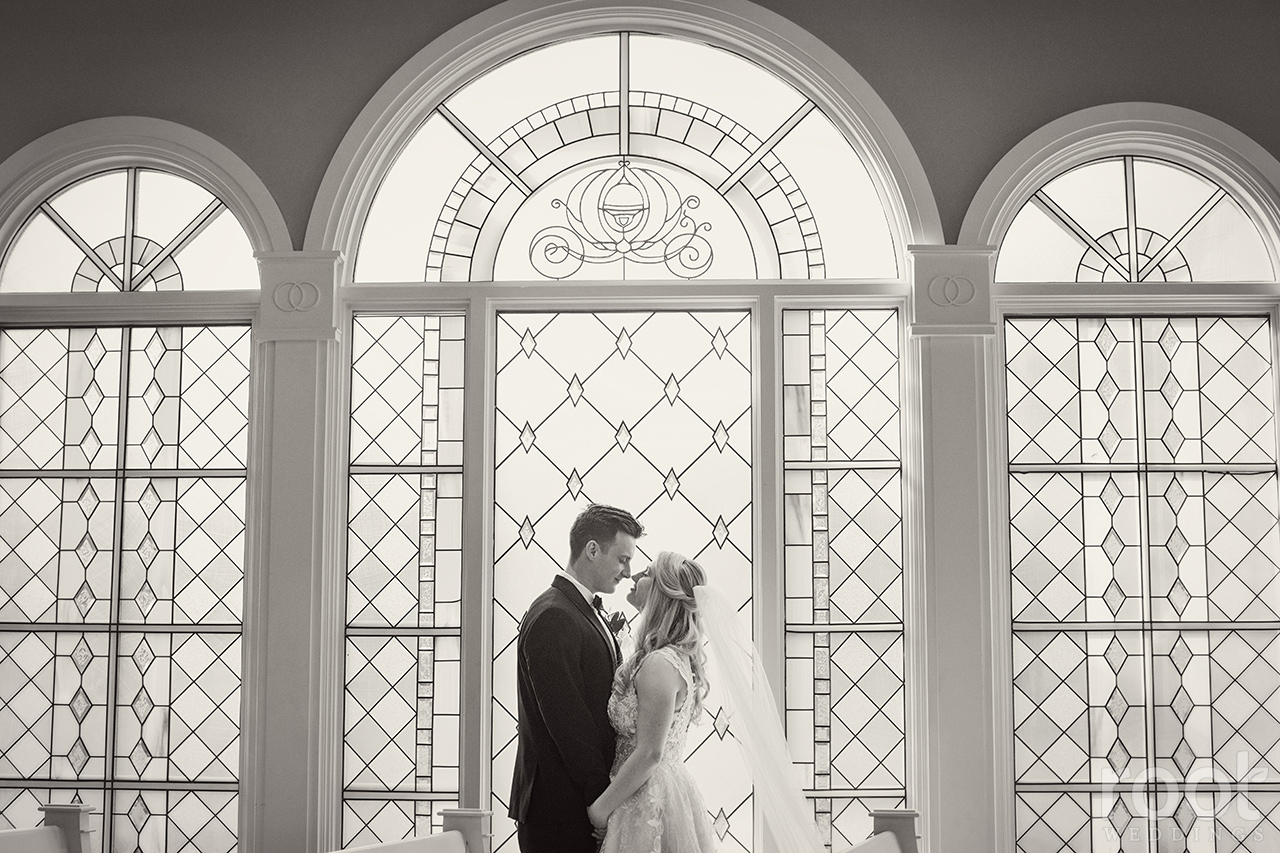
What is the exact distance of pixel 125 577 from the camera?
439cm

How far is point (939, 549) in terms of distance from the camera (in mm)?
4188

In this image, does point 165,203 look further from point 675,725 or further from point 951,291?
point 951,291

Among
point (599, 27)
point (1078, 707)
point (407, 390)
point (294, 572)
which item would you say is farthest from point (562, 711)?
point (599, 27)

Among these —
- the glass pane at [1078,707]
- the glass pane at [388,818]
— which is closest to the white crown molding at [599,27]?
the glass pane at [1078,707]

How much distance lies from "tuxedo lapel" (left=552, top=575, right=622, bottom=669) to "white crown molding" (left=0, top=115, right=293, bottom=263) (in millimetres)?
1802

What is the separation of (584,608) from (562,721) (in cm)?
34

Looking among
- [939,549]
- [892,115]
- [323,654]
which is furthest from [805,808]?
[892,115]

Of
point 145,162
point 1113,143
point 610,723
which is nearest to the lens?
point 610,723

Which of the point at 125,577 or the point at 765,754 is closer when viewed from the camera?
the point at 765,754

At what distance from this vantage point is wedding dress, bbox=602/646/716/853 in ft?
10.6

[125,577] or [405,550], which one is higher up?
[405,550]

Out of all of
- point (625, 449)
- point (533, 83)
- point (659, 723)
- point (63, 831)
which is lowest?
point (63, 831)

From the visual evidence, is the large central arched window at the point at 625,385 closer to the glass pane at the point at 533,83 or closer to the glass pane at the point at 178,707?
the glass pane at the point at 533,83

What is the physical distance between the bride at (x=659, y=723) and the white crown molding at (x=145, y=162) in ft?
6.78
